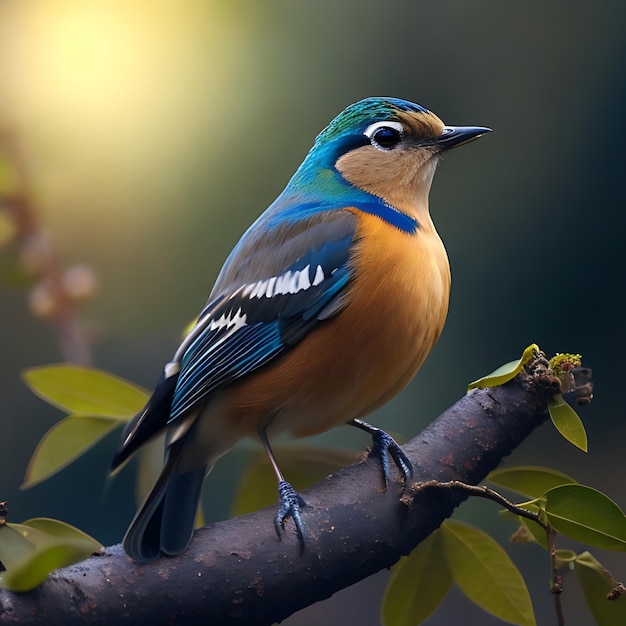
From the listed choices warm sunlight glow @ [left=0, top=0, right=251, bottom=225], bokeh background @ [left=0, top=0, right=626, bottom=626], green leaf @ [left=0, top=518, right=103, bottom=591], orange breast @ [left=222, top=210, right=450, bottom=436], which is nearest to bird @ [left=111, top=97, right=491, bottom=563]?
orange breast @ [left=222, top=210, right=450, bottom=436]

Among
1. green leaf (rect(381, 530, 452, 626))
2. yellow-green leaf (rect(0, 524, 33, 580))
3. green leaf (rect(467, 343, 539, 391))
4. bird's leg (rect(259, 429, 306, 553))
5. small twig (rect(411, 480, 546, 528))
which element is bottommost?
green leaf (rect(381, 530, 452, 626))

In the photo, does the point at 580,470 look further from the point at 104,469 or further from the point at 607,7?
the point at 607,7

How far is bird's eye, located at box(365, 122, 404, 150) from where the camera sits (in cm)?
98

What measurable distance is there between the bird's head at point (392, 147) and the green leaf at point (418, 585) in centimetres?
40

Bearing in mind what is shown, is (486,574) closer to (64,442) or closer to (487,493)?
(487,493)

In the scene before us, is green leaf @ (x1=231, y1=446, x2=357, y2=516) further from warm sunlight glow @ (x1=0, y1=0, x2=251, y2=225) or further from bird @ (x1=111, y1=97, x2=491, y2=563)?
warm sunlight glow @ (x1=0, y1=0, x2=251, y2=225)

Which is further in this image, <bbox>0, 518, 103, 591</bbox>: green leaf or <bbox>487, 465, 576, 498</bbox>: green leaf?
<bbox>487, 465, 576, 498</bbox>: green leaf

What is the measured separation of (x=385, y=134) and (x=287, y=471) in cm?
42

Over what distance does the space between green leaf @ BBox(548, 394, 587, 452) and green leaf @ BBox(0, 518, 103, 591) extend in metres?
0.38

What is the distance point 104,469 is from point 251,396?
1.74ft

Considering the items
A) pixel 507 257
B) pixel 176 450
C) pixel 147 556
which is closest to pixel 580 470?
pixel 507 257

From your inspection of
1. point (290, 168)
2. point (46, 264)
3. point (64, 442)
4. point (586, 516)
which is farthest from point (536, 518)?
point (290, 168)

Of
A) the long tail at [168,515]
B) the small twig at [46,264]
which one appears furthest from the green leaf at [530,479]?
the small twig at [46,264]

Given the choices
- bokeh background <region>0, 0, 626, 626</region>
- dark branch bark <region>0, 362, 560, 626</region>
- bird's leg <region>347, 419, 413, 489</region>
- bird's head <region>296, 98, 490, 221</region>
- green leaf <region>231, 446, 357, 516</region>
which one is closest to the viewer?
dark branch bark <region>0, 362, 560, 626</region>
